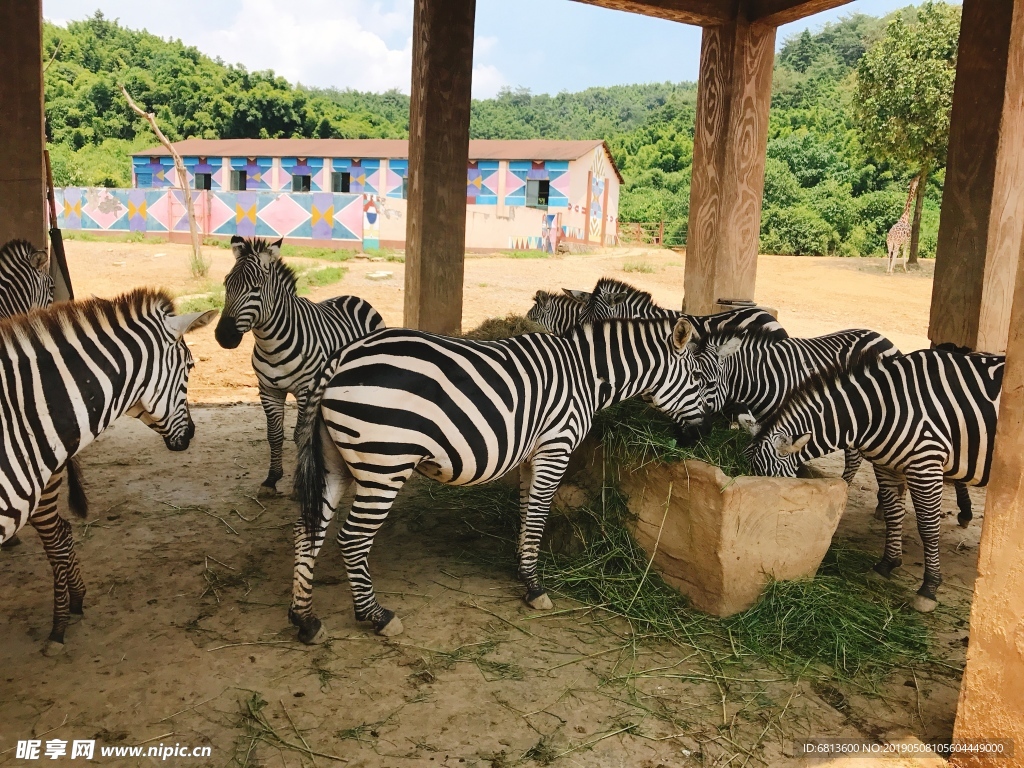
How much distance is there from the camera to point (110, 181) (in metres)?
42.1

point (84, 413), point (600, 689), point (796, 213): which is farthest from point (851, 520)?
point (796, 213)

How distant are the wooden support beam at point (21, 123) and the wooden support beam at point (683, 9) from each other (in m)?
4.01

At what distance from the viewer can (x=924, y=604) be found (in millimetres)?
4371

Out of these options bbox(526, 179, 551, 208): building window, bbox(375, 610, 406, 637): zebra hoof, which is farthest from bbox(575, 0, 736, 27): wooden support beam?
bbox(526, 179, 551, 208): building window

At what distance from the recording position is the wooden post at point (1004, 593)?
8.85 feet

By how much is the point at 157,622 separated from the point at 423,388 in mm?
1890

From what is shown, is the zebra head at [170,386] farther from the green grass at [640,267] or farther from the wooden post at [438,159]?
the green grass at [640,267]

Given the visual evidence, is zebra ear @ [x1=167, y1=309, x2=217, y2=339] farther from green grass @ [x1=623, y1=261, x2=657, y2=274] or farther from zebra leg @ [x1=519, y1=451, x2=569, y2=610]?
green grass @ [x1=623, y1=261, x2=657, y2=274]

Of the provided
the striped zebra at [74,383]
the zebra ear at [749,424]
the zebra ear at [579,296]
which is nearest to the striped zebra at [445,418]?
the zebra ear at [749,424]

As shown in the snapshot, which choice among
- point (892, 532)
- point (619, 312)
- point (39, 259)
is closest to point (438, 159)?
point (619, 312)

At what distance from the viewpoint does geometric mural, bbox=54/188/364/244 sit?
29.0 meters

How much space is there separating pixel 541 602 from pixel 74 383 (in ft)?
8.50

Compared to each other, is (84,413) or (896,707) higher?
(84,413)

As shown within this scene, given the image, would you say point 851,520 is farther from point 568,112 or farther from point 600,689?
point 568,112
